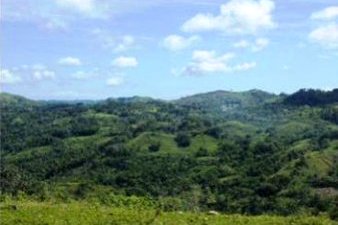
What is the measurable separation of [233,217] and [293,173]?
546 ft

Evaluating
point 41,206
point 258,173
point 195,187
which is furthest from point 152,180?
point 41,206

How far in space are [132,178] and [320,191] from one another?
208 ft

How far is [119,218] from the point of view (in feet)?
74.7

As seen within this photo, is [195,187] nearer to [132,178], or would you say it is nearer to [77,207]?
[132,178]

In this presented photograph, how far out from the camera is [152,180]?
19738cm

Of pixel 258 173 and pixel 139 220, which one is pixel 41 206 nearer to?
pixel 139 220

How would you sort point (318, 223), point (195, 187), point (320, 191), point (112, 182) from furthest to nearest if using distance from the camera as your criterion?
point (112, 182), point (195, 187), point (320, 191), point (318, 223)

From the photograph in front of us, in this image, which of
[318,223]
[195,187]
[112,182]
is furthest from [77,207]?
[112,182]

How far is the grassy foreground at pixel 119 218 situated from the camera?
73.4 feet

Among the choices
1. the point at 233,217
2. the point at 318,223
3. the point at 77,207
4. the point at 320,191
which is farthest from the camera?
the point at 320,191

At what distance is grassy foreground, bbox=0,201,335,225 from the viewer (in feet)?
73.4

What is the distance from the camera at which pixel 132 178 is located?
199875 mm

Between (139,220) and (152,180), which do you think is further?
(152,180)

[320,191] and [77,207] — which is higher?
[77,207]
